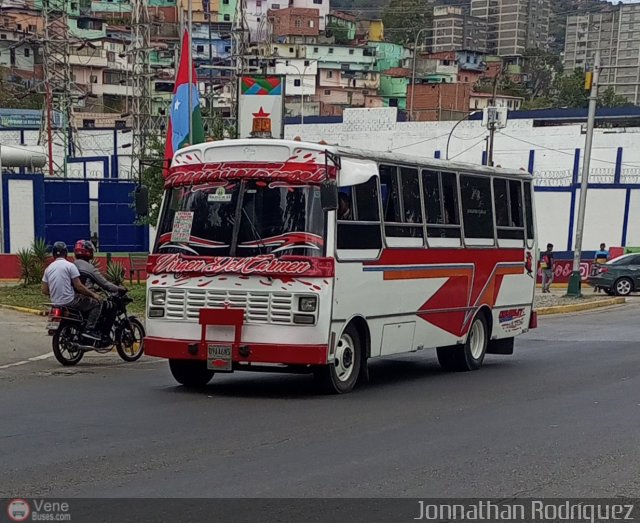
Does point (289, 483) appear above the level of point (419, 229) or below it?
below

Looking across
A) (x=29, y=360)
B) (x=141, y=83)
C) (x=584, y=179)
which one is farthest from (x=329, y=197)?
(x=141, y=83)

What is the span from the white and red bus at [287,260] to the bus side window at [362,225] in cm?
2

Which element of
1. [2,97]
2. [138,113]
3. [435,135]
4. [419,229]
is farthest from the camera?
[2,97]

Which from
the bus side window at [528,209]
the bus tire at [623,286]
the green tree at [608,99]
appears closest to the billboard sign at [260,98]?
the bus side window at [528,209]

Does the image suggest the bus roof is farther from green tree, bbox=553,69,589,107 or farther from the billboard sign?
green tree, bbox=553,69,589,107

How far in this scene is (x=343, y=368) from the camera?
482 inches

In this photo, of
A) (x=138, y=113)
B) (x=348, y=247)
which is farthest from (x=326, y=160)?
(x=138, y=113)

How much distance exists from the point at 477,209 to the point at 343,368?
4.32m

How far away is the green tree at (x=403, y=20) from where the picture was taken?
5773 inches

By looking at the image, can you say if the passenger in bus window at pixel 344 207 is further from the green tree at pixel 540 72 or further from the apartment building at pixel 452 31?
the apartment building at pixel 452 31

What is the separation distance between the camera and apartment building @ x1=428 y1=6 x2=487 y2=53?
17512 cm

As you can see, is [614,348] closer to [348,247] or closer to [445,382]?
[445,382]

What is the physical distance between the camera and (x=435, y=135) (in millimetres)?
65688
